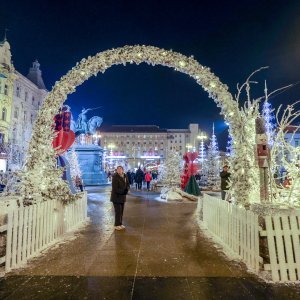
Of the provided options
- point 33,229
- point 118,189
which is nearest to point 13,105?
point 118,189

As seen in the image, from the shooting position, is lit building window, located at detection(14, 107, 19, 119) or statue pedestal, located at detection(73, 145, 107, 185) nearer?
statue pedestal, located at detection(73, 145, 107, 185)

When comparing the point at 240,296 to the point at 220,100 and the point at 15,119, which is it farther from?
the point at 15,119

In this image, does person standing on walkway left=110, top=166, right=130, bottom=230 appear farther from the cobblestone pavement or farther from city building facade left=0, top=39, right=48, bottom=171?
city building facade left=0, top=39, right=48, bottom=171

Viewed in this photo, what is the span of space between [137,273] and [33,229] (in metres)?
2.40

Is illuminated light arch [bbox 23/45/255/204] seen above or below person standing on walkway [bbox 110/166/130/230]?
above

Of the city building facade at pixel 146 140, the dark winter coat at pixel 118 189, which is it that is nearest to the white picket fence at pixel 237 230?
the dark winter coat at pixel 118 189

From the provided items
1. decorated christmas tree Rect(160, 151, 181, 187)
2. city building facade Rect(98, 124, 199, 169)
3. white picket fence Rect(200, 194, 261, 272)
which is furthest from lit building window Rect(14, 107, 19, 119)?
city building facade Rect(98, 124, 199, 169)

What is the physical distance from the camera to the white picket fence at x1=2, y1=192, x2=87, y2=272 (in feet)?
16.9

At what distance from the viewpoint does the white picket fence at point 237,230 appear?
16.8ft

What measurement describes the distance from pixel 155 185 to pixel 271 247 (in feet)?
81.3

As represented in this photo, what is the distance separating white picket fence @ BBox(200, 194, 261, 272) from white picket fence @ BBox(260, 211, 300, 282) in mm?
279

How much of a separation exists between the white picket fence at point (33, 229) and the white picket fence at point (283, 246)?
14.0ft

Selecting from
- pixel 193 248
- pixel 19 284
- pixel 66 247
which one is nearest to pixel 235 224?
pixel 193 248

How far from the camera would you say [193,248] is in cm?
654
